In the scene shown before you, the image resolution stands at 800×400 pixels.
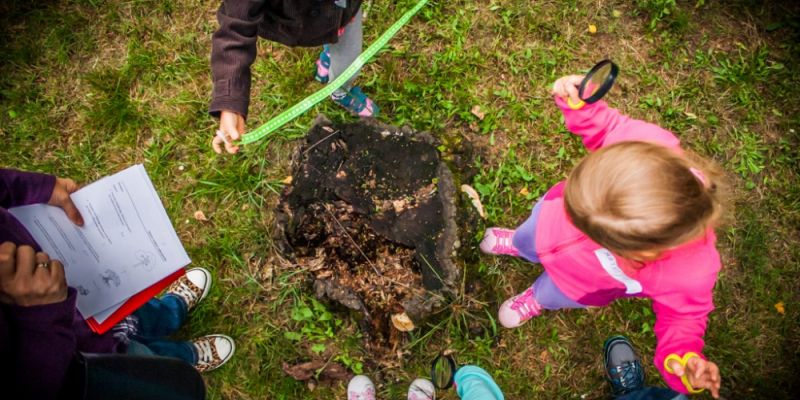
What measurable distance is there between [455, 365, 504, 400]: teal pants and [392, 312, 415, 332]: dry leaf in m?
0.46

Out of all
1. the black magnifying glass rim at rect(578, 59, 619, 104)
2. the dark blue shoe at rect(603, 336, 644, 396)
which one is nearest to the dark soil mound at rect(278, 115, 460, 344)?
the black magnifying glass rim at rect(578, 59, 619, 104)

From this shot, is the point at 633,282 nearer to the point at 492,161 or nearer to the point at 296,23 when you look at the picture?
the point at 492,161

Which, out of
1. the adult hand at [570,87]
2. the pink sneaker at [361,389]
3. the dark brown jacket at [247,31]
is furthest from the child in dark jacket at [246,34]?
the pink sneaker at [361,389]

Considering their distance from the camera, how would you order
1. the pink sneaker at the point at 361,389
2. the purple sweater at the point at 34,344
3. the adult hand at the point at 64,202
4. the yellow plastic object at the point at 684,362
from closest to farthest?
1. the purple sweater at the point at 34,344
2. the yellow plastic object at the point at 684,362
3. the adult hand at the point at 64,202
4. the pink sneaker at the point at 361,389

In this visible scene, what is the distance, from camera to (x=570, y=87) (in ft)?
6.27

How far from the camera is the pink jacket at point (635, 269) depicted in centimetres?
176

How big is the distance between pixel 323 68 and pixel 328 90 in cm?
55

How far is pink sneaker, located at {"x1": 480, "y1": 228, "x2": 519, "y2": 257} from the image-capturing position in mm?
2871

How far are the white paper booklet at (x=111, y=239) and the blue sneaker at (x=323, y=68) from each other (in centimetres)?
149

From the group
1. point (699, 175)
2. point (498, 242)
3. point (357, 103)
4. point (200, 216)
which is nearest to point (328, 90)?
point (357, 103)

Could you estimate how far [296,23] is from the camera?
2.05m

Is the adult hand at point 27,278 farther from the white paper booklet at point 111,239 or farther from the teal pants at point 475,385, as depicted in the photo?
the teal pants at point 475,385

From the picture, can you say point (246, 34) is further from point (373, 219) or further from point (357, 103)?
point (357, 103)

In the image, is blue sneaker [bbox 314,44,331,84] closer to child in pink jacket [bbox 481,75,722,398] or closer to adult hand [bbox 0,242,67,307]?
child in pink jacket [bbox 481,75,722,398]
